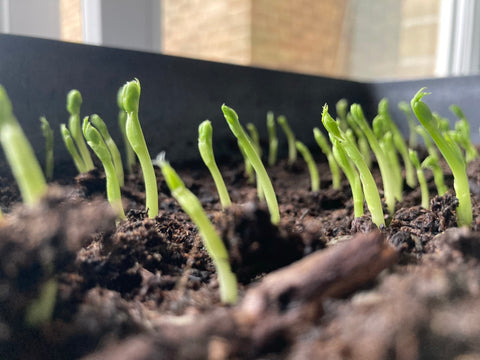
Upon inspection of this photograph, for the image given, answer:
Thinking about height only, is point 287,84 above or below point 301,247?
above

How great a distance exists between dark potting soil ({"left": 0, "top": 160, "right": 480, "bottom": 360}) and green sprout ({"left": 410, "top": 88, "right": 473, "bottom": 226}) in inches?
5.6

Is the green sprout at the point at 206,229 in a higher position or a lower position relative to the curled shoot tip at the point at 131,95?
lower

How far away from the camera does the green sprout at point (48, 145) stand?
1.14 meters

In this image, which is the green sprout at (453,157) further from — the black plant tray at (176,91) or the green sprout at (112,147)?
the black plant tray at (176,91)

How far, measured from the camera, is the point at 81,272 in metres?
0.48

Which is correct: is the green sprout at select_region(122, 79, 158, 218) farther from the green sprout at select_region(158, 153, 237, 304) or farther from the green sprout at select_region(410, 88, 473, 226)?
the green sprout at select_region(410, 88, 473, 226)

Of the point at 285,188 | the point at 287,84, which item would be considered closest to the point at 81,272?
the point at 285,188

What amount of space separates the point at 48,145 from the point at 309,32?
3443 mm

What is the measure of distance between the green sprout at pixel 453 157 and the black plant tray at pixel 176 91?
0.97 metres

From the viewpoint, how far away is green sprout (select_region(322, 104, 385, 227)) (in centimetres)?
69

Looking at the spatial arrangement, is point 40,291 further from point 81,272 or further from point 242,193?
point 242,193

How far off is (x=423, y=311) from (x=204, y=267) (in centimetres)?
36

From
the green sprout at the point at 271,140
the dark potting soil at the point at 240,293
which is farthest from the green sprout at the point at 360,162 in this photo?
the green sprout at the point at 271,140

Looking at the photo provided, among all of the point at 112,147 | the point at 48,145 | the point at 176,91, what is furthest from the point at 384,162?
the point at 48,145
